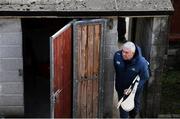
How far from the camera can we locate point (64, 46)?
976cm

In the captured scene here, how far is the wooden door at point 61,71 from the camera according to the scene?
30.7ft

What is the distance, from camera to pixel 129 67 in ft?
32.8

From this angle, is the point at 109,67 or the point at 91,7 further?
the point at 109,67

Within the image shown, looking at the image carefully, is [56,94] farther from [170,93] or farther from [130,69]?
[170,93]

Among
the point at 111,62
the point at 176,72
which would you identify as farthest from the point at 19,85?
the point at 176,72

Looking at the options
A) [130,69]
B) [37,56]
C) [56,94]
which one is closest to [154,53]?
[130,69]

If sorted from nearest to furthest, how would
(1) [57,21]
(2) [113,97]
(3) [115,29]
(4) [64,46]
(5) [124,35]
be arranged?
(4) [64,46] < (3) [115,29] < (2) [113,97] < (1) [57,21] < (5) [124,35]

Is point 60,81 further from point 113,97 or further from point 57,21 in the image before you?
point 57,21

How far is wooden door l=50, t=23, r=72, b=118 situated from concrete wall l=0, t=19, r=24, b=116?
1.07 meters

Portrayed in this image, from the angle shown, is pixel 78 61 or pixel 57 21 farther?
pixel 57 21

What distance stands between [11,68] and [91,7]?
2092 millimetres

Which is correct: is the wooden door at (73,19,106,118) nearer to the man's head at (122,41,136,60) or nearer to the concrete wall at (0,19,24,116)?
the man's head at (122,41,136,60)

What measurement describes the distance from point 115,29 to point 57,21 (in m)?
2.93

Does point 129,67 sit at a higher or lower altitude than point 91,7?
lower
